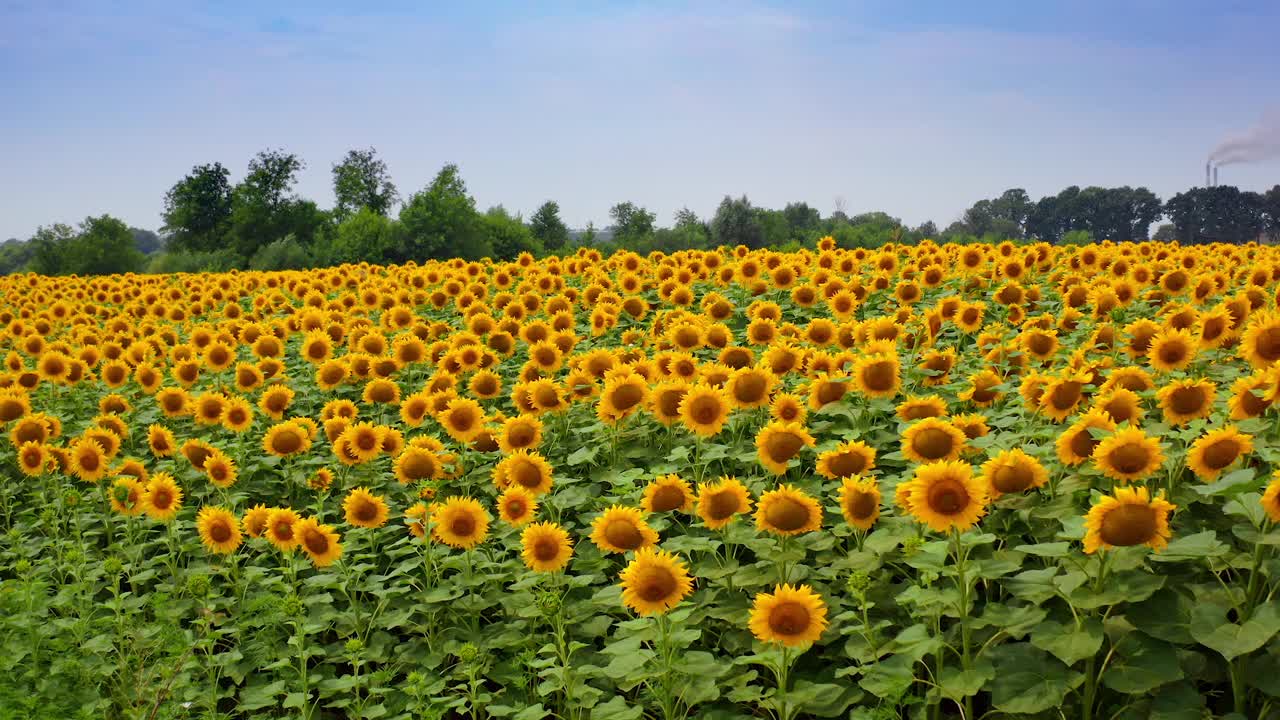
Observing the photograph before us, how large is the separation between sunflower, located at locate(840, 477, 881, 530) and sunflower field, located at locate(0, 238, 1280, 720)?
0.05 ft

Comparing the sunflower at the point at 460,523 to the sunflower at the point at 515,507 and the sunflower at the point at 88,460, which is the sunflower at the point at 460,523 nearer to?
the sunflower at the point at 515,507

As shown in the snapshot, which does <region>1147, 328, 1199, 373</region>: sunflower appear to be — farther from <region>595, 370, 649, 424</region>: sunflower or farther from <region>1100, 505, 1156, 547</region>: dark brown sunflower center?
<region>595, 370, 649, 424</region>: sunflower

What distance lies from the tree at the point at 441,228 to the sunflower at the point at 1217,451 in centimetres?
5282

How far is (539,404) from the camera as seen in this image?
23.5ft

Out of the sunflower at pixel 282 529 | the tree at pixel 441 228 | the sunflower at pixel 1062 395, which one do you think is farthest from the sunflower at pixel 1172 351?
the tree at pixel 441 228

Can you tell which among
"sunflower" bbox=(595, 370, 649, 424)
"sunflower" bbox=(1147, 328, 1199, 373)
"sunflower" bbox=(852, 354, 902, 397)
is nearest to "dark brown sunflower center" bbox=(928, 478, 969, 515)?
"sunflower" bbox=(852, 354, 902, 397)

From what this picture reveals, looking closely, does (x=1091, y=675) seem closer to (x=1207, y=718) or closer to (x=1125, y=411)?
(x=1207, y=718)

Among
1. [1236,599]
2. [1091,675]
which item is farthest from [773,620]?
[1236,599]

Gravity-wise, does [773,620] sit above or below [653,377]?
below

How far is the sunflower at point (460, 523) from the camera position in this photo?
5543 mm

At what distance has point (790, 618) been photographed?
156 inches

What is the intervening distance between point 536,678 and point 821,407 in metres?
2.67

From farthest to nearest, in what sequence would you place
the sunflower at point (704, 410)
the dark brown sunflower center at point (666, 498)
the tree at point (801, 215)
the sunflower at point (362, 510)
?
the tree at point (801, 215)
the sunflower at point (362, 510)
the sunflower at point (704, 410)
the dark brown sunflower center at point (666, 498)

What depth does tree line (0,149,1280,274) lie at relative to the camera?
55312 mm
